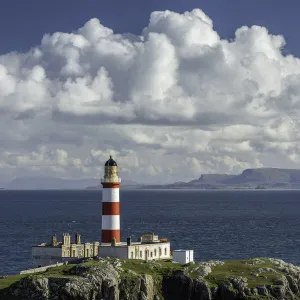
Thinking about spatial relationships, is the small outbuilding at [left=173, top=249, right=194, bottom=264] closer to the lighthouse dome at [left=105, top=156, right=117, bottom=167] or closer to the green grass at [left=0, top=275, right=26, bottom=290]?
the lighthouse dome at [left=105, top=156, right=117, bottom=167]

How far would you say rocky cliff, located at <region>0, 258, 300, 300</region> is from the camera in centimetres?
7350

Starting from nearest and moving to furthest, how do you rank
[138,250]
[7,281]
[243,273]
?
1. [7,281]
2. [243,273]
3. [138,250]

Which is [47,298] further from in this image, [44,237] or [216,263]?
[44,237]

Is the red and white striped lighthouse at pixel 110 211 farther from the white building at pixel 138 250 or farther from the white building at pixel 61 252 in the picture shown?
the white building at pixel 61 252

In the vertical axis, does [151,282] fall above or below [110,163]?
below

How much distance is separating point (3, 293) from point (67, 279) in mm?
7040

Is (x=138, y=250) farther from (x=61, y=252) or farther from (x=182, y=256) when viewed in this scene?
(x=61, y=252)

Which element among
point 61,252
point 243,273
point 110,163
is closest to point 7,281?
point 61,252

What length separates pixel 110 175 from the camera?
96375 mm

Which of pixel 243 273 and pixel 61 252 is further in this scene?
pixel 61 252

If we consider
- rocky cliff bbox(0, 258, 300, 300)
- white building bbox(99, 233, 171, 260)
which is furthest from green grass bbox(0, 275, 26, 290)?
white building bbox(99, 233, 171, 260)

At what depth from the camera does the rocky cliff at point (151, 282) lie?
73500 mm

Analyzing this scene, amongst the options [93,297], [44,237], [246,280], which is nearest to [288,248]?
[44,237]

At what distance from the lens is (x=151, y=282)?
255 ft
